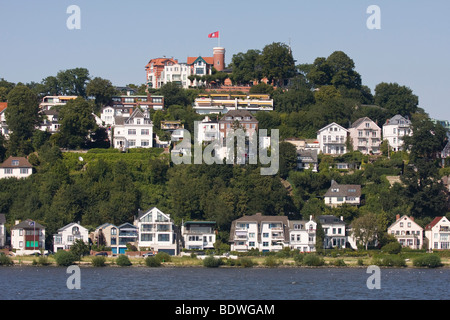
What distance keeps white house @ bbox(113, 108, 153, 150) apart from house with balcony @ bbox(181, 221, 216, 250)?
58.3ft

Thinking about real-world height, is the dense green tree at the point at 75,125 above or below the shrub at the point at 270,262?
above

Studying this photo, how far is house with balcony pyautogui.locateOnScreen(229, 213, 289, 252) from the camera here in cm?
7475

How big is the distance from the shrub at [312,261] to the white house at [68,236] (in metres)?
18.8

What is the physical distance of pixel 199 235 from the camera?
75125 mm

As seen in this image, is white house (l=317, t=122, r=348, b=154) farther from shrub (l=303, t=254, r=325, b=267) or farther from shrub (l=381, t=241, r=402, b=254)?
shrub (l=303, t=254, r=325, b=267)

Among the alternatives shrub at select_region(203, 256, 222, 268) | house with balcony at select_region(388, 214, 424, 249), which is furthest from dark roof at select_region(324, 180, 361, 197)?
shrub at select_region(203, 256, 222, 268)

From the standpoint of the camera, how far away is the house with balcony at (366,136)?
93.6 meters

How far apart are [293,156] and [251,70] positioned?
105 feet

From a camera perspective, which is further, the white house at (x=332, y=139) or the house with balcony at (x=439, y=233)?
the white house at (x=332, y=139)

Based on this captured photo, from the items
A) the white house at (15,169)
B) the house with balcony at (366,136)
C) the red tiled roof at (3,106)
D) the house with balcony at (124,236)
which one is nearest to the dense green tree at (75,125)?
the white house at (15,169)

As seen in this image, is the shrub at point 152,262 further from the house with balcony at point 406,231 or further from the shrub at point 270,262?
the house with balcony at point 406,231

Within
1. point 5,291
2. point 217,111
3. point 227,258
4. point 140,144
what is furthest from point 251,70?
point 5,291

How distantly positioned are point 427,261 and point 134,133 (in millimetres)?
35517

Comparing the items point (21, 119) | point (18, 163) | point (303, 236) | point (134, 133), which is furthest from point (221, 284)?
point (21, 119)
